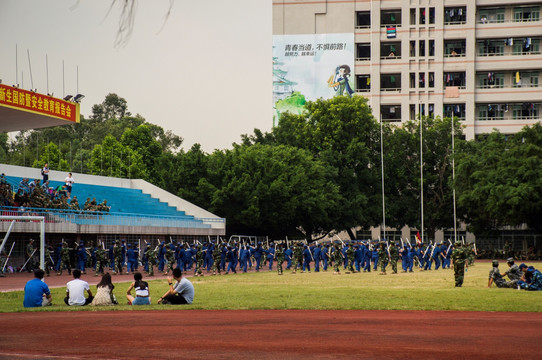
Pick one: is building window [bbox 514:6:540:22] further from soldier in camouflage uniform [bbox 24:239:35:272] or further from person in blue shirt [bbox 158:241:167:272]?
soldier in camouflage uniform [bbox 24:239:35:272]

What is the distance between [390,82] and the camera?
81125mm

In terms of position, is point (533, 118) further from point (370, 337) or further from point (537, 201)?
point (370, 337)

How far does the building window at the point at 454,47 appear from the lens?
78812 mm

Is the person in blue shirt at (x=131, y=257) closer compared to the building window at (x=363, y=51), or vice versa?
the person in blue shirt at (x=131, y=257)

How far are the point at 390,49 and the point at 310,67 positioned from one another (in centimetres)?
868

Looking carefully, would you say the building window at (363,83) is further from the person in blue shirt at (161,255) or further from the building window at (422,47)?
the person in blue shirt at (161,255)

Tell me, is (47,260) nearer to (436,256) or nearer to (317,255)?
(317,255)

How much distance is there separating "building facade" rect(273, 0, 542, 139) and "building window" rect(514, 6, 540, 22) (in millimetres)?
100

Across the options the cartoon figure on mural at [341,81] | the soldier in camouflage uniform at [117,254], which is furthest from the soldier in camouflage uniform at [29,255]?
the cartoon figure on mural at [341,81]

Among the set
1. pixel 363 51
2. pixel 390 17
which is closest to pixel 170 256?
pixel 363 51

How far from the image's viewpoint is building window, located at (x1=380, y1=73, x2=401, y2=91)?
80750mm

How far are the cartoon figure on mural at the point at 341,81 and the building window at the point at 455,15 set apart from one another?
11195 millimetres

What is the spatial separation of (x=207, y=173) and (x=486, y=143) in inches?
913

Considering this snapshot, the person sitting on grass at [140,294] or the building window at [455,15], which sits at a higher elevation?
the building window at [455,15]
